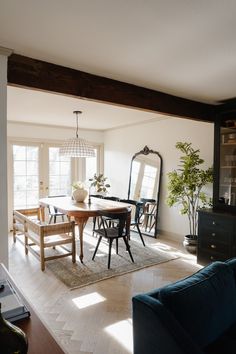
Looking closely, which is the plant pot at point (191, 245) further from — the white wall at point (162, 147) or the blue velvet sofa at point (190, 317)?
the blue velvet sofa at point (190, 317)

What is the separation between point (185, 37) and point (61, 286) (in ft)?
9.44

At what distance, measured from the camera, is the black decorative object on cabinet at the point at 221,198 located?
3496mm

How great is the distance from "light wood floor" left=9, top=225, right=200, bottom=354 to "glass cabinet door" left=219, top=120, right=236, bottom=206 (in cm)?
111

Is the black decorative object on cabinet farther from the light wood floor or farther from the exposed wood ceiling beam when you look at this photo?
the exposed wood ceiling beam

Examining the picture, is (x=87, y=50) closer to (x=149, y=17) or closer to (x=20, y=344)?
(x=149, y=17)

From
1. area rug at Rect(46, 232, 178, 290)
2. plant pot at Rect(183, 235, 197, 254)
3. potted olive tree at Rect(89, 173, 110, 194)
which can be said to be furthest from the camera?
potted olive tree at Rect(89, 173, 110, 194)

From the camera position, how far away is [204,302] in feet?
4.98

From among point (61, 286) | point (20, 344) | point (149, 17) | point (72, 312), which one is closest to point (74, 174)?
point (61, 286)

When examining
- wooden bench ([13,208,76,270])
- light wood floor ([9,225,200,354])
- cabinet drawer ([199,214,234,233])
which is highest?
cabinet drawer ([199,214,234,233])

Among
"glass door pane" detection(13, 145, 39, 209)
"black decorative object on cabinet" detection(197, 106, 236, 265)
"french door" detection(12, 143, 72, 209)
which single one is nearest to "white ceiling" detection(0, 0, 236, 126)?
"black decorative object on cabinet" detection(197, 106, 236, 265)

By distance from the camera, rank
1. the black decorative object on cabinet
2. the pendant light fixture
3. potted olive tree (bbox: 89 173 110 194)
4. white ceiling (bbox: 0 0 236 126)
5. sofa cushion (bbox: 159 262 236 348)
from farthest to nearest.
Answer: potted olive tree (bbox: 89 173 110 194) < the pendant light fixture < the black decorative object on cabinet < white ceiling (bbox: 0 0 236 126) < sofa cushion (bbox: 159 262 236 348)

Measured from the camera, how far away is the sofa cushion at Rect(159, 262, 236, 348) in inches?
56.2

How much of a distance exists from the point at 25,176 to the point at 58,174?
2.62ft

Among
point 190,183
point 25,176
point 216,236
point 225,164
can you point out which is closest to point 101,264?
point 216,236
